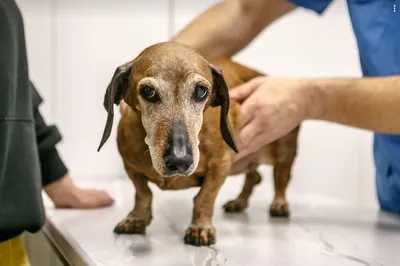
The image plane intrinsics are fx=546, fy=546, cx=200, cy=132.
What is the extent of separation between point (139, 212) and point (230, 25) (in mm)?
394

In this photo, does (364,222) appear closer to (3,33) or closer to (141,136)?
(141,136)

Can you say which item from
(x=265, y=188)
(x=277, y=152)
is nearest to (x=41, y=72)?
(x=265, y=188)

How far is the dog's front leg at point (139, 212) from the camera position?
759 millimetres

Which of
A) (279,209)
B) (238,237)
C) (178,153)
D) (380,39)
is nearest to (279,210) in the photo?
(279,209)

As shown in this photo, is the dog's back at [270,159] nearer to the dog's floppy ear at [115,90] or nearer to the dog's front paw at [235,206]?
the dog's front paw at [235,206]

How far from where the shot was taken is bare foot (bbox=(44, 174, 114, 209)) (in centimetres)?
96

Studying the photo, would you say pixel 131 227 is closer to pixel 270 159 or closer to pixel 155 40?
pixel 270 159

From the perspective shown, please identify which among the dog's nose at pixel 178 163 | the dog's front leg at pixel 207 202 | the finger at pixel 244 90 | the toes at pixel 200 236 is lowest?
the toes at pixel 200 236

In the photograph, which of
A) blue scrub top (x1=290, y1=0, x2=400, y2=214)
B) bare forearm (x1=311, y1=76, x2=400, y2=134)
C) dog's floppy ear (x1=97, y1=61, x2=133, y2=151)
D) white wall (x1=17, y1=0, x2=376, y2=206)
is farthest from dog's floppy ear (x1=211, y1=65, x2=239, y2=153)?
white wall (x1=17, y1=0, x2=376, y2=206)

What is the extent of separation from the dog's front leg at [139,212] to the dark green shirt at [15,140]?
0.41 ft

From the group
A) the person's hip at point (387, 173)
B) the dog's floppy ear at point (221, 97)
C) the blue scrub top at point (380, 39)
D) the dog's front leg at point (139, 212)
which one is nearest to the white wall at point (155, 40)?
the person's hip at point (387, 173)

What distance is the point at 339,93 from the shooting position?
828mm

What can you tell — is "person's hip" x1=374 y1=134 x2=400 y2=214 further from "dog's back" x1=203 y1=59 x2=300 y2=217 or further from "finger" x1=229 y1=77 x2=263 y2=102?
"finger" x1=229 y1=77 x2=263 y2=102

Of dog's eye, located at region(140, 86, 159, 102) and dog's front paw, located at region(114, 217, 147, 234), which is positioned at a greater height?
dog's eye, located at region(140, 86, 159, 102)
